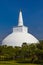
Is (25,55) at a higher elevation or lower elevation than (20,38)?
lower

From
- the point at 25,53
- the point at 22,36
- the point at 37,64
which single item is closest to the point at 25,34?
the point at 22,36

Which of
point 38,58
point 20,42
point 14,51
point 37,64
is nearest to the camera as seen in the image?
point 37,64

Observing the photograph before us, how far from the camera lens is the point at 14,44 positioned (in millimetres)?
68688

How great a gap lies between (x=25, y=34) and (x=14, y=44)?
4176 mm

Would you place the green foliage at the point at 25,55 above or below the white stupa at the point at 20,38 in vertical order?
below

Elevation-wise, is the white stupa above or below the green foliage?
above

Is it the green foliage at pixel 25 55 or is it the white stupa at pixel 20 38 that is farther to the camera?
the white stupa at pixel 20 38

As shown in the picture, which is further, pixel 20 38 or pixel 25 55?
pixel 20 38

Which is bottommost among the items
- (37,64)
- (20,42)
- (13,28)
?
(37,64)

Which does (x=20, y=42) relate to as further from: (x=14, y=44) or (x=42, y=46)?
(x=42, y=46)

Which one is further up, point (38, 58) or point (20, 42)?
point (20, 42)

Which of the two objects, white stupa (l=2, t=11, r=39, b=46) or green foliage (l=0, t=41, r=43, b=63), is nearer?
green foliage (l=0, t=41, r=43, b=63)

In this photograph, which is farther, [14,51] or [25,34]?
[25,34]

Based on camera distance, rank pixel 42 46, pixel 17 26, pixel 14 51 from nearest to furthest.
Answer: pixel 42 46 → pixel 14 51 → pixel 17 26
